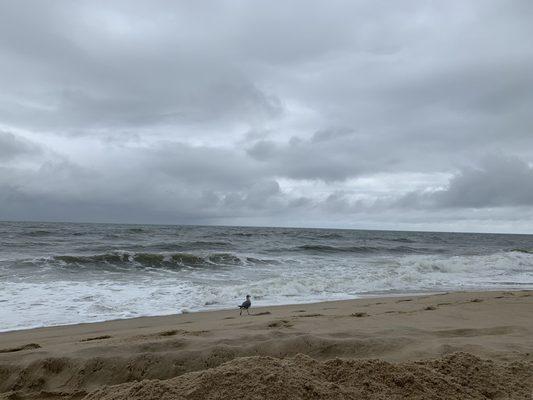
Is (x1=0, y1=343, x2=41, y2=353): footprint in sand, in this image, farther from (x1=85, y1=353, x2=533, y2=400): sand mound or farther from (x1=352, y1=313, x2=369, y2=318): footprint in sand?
(x1=352, y1=313, x2=369, y2=318): footprint in sand

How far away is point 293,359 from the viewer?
11.2 feet

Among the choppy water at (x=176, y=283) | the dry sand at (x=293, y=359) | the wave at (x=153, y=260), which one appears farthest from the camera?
the wave at (x=153, y=260)

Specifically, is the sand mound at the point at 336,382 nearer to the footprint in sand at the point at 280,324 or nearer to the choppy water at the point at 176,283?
the footprint in sand at the point at 280,324

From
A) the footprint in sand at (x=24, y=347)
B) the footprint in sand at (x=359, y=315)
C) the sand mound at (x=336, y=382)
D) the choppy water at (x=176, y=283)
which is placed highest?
the sand mound at (x=336, y=382)

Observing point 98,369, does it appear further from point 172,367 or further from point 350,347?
point 350,347

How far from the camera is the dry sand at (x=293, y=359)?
284cm

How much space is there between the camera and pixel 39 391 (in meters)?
3.87

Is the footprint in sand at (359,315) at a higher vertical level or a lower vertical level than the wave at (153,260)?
higher

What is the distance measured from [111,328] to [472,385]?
18.2ft

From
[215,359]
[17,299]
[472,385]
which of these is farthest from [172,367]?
[17,299]

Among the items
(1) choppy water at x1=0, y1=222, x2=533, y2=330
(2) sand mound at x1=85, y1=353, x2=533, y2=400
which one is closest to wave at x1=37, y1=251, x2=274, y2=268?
(1) choppy water at x1=0, y1=222, x2=533, y2=330

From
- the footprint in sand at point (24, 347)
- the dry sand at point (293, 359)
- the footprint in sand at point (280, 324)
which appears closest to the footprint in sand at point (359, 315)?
the dry sand at point (293, 359)

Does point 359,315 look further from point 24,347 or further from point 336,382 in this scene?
point 24,347

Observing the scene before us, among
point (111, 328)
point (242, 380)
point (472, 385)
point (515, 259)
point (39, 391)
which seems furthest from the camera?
point (515, 259)
